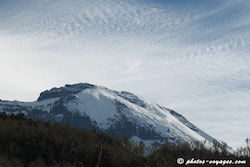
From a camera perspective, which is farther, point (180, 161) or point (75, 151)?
point (75, 151)

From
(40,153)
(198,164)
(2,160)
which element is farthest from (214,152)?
(2,160)

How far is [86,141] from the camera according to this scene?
11.2 meters

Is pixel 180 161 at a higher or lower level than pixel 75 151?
lower

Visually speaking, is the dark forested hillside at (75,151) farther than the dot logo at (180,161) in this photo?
Yes

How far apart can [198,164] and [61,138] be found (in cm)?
390

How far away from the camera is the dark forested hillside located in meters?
9.45

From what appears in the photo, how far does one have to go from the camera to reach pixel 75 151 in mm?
9938

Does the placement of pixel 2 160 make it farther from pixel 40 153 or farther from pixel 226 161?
pixel 226 161

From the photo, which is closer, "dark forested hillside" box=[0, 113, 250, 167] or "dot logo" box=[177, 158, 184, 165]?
"dot logo" box=[177, 158, 184, 165]

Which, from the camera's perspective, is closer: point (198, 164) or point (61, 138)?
point (198, 164)

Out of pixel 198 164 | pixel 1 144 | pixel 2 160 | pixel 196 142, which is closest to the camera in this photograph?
pixel 2 160

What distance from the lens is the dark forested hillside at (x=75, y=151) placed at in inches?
372

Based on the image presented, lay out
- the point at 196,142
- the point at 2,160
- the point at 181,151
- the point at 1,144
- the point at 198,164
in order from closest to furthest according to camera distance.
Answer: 1. the point at 2,160
2. the point at 198,164
3. the point at 1,144
4. the point at 181,151
5. the point at 196,142

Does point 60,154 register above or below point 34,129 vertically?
below
